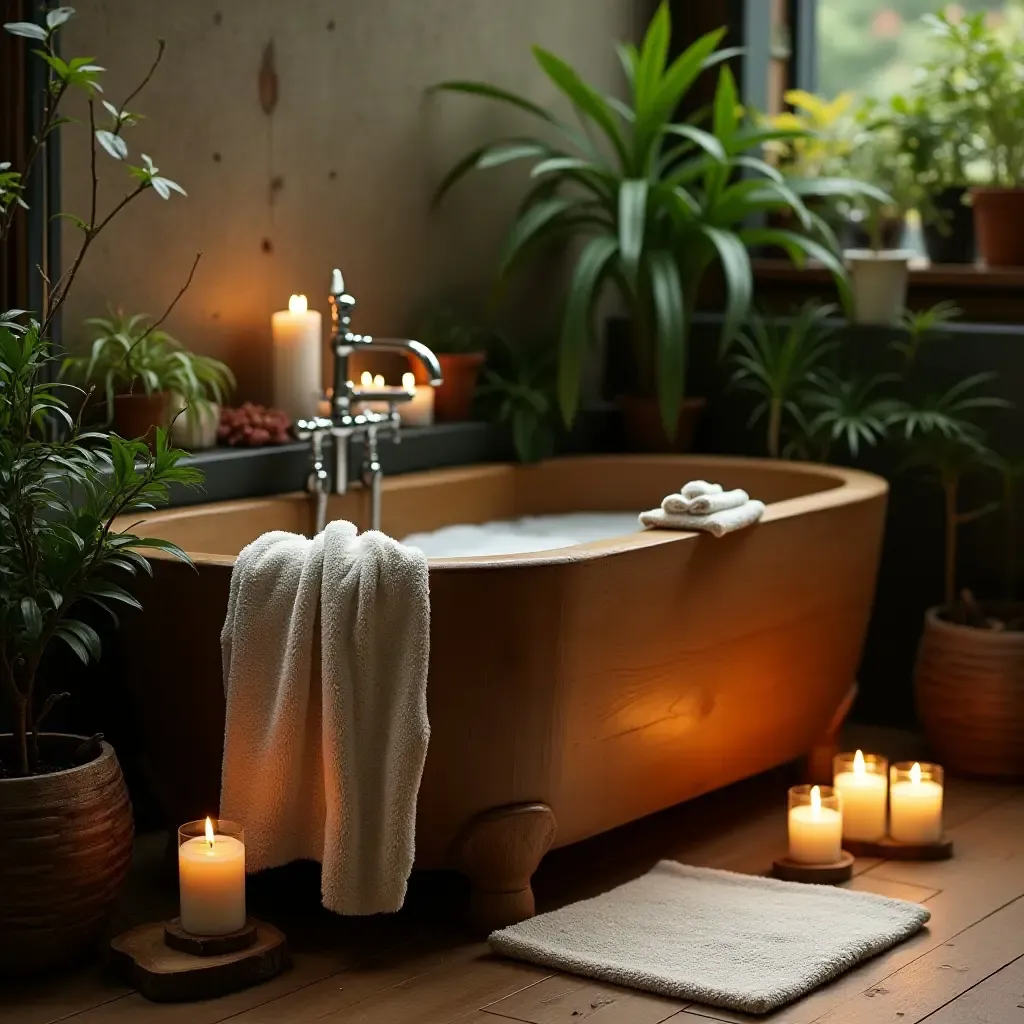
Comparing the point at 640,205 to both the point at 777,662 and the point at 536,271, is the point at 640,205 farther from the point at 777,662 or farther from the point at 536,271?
the point at 777,662

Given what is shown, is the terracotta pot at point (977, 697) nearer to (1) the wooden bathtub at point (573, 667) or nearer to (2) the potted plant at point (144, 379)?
(1) the wooden bathtub at point (573, 667)

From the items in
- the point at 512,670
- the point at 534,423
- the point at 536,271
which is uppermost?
the point at 536,271

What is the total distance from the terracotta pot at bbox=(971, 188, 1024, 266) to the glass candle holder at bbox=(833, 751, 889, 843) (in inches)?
61.2

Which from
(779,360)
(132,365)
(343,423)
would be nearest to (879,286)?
(779,360)

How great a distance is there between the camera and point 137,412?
322cm

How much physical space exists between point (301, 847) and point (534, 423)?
1.47 m

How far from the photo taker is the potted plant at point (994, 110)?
4.16 meters

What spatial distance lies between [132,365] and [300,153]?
720 mm

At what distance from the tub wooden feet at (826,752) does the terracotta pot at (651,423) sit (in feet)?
2.67

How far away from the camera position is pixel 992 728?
368 cm

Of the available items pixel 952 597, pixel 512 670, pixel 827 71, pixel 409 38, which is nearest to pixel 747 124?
pixel 827 71

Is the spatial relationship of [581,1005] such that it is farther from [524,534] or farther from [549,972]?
[524,534]

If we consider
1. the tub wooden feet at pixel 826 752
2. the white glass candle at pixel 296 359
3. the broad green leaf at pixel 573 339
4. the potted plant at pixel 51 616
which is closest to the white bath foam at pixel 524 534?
the broad green leaf at pixel 573 339

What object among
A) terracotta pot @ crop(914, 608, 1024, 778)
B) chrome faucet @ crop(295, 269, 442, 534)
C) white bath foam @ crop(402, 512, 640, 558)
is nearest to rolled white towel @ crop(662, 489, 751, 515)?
white bath foam @ crop(402, 512, 640, 558)
